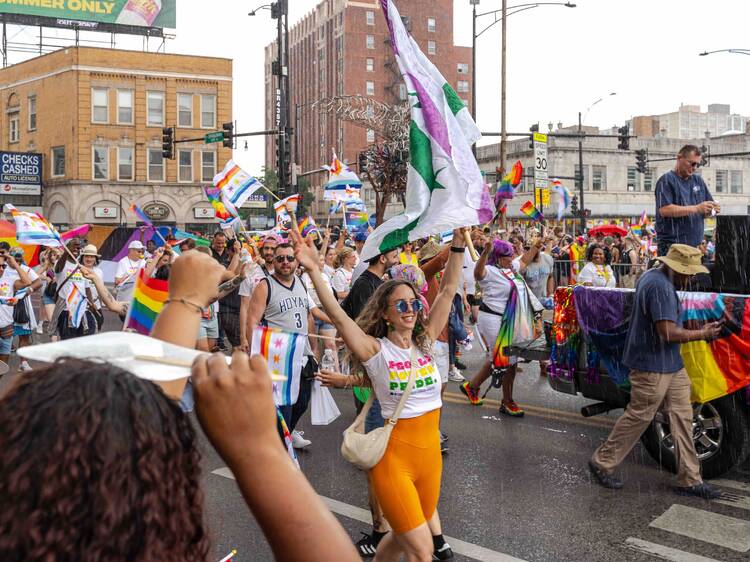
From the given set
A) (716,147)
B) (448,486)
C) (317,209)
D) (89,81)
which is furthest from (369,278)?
(317,209)

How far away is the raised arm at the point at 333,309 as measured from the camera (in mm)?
4051

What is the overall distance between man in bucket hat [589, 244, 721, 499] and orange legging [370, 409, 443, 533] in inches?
97.8

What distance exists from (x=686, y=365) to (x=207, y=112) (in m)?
44.8

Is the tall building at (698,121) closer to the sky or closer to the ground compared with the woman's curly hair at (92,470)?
closer to the sky

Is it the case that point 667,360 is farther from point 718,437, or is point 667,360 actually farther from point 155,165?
point 155,165

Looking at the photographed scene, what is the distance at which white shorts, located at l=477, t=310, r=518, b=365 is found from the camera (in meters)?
9.01

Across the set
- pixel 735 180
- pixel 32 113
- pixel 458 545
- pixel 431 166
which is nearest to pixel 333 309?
pixel 431 166

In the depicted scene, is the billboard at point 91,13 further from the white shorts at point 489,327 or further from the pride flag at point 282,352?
the pride flag at point 282,352

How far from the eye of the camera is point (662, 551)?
16.7ft

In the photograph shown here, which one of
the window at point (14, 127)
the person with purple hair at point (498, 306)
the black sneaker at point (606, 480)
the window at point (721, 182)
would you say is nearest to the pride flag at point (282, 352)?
the black sneaker at point (606, 480)

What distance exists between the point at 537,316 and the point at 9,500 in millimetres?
8557

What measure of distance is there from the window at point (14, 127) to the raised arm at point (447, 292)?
52600 millimetres

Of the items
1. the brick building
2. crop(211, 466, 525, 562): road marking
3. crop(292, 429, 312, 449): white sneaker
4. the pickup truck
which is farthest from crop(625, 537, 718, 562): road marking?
the brick building

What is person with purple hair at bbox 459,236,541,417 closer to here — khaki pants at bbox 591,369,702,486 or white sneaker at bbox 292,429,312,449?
white sneaker at bbox 292,429,312,449
